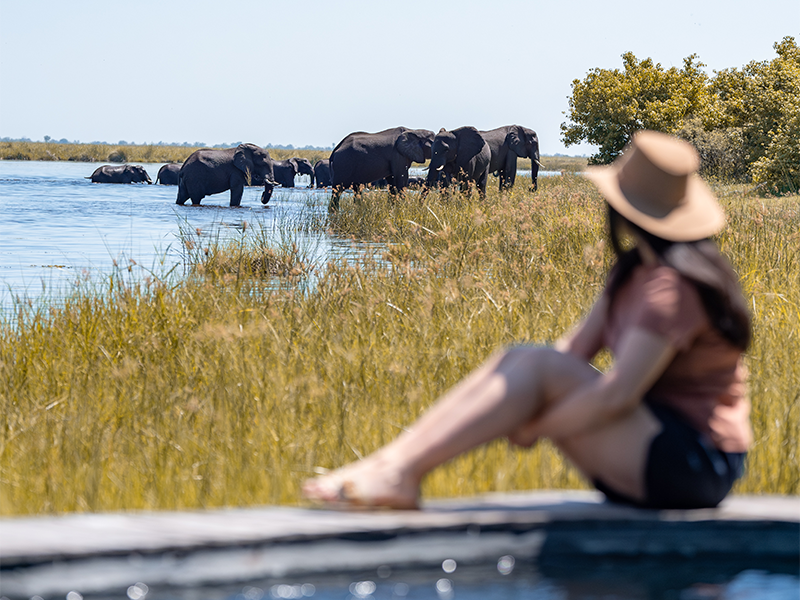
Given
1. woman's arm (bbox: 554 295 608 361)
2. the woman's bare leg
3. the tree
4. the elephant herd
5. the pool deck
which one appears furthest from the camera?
the tree

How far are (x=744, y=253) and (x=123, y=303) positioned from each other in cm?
489

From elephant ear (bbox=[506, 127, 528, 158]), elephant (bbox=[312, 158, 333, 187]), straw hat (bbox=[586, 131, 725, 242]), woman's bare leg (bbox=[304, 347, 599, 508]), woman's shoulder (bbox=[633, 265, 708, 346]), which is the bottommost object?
woman's bare leg (bbox=[304, 347, 599, 508])

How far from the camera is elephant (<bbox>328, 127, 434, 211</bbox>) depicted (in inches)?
859

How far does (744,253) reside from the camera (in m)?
7.79

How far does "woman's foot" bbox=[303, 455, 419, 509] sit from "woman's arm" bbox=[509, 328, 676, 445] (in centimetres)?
35

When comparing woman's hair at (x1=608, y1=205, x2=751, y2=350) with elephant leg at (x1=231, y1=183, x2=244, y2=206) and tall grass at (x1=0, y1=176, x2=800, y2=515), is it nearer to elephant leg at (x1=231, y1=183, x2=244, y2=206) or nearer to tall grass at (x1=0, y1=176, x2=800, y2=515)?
tall grass at (x1=0, y1=176, x2=800, y2=515)

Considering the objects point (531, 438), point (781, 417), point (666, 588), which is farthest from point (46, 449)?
point (781, 417)

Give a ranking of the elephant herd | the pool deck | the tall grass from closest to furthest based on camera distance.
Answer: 1. the pool deck
2. the tall grass
3. the elephant herd

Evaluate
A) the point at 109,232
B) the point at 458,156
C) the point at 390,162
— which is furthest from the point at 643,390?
the point at 458,156

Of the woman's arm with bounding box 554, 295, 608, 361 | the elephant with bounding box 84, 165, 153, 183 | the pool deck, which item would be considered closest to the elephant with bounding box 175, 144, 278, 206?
the elephant with bounding box 84, 165, 153, 183

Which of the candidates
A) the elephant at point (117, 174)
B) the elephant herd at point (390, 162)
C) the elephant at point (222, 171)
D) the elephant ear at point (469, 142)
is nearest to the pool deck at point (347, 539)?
the elephant herd at point (390, 162)

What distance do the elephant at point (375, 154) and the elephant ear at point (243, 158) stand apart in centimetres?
489

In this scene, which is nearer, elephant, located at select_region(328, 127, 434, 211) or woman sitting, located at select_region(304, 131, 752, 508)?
woman sitting, located at select_region(304, 131, 752, 508)

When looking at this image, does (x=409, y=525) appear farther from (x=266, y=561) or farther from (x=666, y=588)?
(x=666, y=588)
